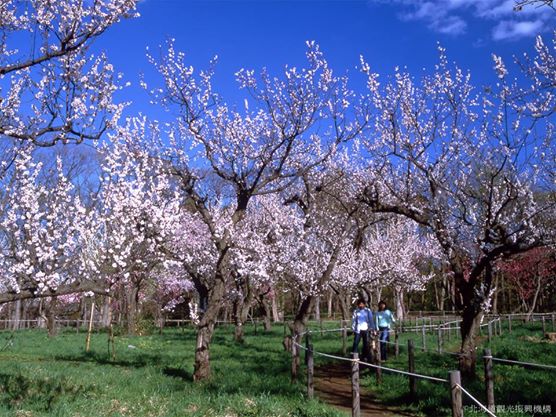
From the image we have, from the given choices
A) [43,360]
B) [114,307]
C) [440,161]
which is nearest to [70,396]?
[43,360]

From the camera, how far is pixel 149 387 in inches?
401

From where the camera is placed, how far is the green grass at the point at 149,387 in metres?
8.20

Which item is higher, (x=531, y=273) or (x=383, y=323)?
(x=531, y=273)

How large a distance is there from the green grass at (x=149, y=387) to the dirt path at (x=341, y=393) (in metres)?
0.73

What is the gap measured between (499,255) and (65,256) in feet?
33.2

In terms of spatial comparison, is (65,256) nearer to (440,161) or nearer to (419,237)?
(440,161)

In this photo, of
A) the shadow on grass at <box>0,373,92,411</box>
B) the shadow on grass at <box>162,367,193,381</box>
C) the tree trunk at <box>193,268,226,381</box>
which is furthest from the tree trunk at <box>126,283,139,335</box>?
the shadow on grass at <box>0,373,92,411</box>

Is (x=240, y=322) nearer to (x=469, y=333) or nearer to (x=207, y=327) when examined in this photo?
(x=207, y=327)

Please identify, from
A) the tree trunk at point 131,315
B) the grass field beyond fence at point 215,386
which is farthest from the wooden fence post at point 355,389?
the tree trunk at point 131,315

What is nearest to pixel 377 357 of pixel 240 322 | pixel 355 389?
pixel 355 389

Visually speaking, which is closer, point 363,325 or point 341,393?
point 341,393

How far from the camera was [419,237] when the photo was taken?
3597 cm

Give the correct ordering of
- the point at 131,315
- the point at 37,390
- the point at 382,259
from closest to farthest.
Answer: the point at 37,390 → the point at 131,315 → the point at 382,259

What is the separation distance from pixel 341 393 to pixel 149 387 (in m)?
3.89
